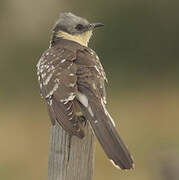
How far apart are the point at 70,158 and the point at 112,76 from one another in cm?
766

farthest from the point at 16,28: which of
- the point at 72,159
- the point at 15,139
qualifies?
the point at 72,159

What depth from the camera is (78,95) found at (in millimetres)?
4191

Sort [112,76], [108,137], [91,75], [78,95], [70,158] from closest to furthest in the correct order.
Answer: [70,158]
[108,137]
[78,95]
[91,75]
[112,76]

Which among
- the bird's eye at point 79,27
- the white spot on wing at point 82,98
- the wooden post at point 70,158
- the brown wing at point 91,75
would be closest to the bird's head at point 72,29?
the bird's eye at point 79,27

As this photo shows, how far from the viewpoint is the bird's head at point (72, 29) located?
5.43 m

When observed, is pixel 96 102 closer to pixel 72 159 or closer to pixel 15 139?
pixel 72 159

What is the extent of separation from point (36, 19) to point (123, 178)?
4.87m

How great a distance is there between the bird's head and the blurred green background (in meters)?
2.40

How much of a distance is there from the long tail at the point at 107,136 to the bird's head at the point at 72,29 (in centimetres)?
133

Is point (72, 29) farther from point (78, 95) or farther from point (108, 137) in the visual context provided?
point (108, 137)

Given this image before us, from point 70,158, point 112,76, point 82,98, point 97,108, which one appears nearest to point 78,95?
point 82,98

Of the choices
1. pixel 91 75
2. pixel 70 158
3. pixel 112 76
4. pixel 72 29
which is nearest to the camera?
pixel 70 158

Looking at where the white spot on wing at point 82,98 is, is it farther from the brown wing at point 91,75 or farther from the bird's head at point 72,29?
the bird's head at point 72,29

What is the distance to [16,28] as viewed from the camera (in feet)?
38.1
